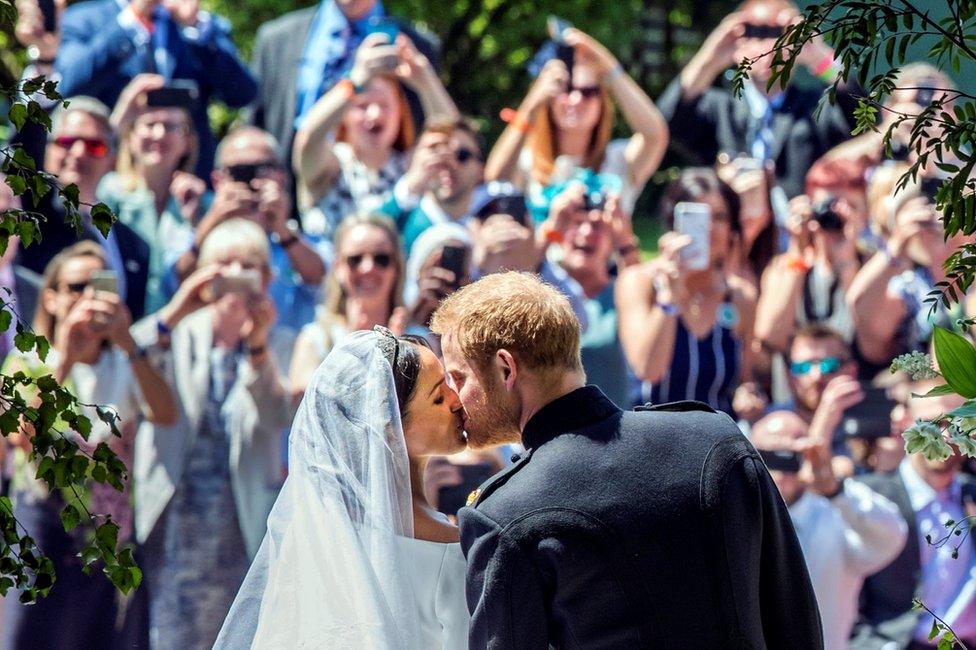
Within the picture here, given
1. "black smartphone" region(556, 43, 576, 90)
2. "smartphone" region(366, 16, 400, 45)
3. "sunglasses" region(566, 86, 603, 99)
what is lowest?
"sunglasses" region(566, 86, 603, 99)

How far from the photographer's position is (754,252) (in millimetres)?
5910

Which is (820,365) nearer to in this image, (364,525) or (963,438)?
(364,525)

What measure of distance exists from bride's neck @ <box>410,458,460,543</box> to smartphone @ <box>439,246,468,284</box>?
288 cm

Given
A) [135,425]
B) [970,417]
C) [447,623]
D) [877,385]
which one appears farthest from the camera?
[877,385]

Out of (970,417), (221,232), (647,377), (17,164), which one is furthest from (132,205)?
(970,417)

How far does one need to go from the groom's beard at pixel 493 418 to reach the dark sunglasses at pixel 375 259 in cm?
319

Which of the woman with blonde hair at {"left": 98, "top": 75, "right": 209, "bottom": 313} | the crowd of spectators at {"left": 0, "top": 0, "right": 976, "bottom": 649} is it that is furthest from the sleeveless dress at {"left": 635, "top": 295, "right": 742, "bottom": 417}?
the woman with blonde hair at {"left": 98, "top": 75, "right": 209, "bottom": 313}

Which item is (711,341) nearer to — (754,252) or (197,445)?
(754,252)

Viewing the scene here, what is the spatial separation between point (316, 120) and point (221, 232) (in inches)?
25.3

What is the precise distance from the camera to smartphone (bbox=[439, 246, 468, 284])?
540 centimetres

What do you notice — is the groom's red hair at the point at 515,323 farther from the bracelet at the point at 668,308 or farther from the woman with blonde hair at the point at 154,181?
the woman with blonde hair at the point at 154,181

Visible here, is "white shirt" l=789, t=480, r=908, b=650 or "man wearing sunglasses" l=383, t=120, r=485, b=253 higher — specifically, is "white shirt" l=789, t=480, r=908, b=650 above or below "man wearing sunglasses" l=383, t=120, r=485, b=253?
below

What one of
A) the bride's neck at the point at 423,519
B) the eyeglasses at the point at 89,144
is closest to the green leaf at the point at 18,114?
the bride's neck at the point at 423,519

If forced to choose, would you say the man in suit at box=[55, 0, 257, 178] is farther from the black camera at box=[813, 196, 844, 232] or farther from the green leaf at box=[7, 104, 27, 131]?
the green leaf at box=[7, 104, 27, 131]
